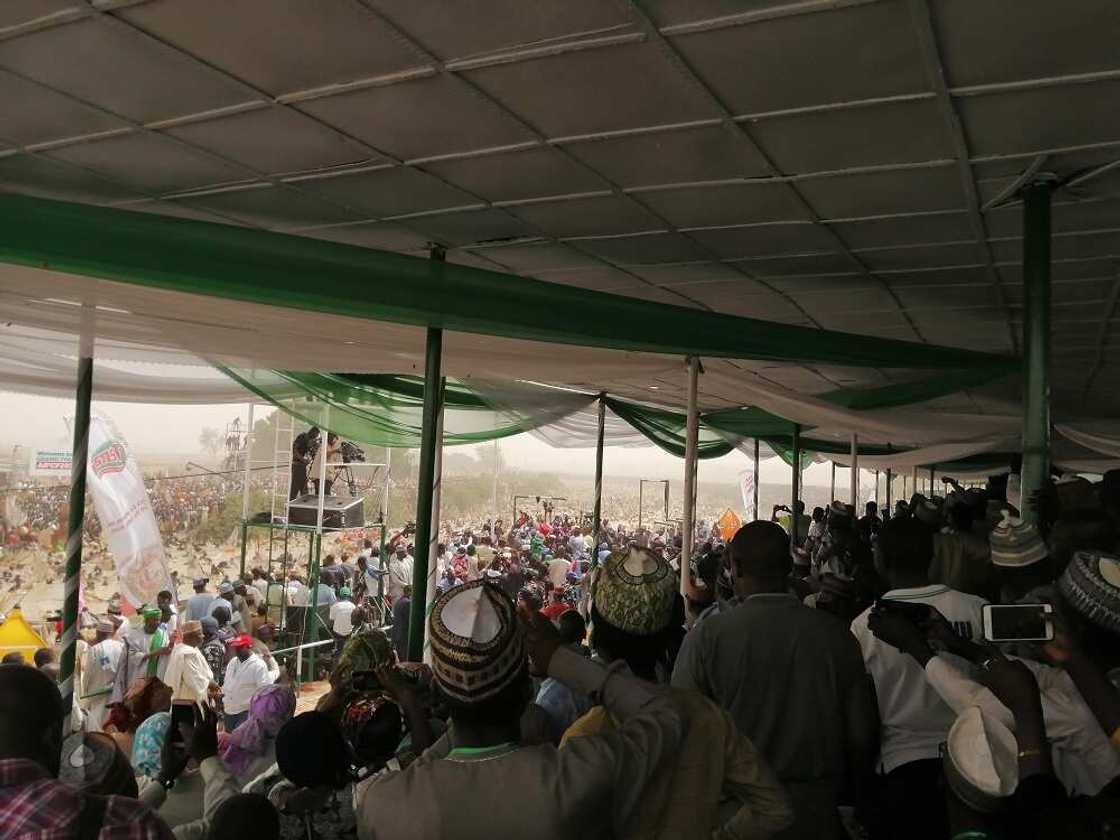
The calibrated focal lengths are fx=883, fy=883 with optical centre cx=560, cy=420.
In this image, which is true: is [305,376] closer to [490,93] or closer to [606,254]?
[606,254]

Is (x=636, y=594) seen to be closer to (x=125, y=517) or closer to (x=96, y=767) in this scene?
(x=96, y=767)

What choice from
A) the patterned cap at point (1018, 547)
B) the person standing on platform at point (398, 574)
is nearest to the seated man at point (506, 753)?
the patterned cap at point (1018, 547)

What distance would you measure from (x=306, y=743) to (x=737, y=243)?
315 cm

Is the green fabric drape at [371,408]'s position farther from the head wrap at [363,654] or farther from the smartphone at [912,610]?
the smartphone at [912,610]

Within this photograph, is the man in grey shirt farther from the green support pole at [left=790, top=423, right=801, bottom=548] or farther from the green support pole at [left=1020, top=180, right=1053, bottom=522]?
the green support pole at [left=790, top=423, right=801, bottom=548]

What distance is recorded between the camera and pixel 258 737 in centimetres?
316

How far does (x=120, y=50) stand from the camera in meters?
2.46

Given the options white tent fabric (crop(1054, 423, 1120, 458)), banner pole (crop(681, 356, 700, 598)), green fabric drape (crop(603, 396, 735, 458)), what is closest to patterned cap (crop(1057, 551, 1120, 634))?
banner pole (crop(681, 356, 700, 598))

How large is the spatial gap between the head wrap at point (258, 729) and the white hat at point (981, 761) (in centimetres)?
236

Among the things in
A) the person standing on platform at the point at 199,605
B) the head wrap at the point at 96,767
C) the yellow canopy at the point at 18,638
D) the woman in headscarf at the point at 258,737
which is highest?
the head wrap at the point at 96,767

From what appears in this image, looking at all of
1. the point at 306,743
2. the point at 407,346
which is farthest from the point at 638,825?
the point at 407,346

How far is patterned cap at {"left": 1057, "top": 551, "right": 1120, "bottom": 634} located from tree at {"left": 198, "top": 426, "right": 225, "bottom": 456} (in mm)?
34562

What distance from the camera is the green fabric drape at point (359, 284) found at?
2.50 metres

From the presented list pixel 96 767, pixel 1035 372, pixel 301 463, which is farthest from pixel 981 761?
pixel 301 463
